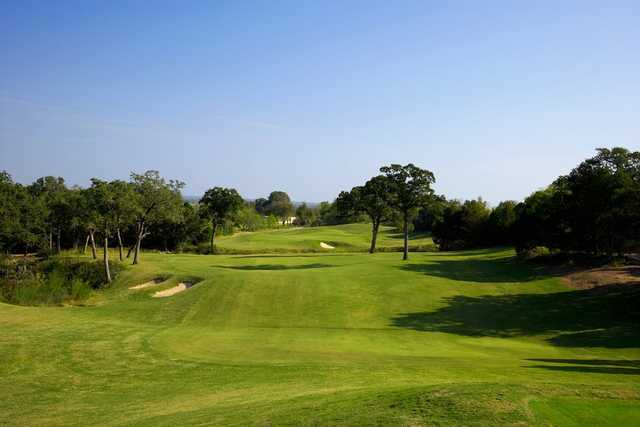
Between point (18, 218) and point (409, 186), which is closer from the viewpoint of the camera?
point (409, 186)

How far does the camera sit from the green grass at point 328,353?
36.0 feet

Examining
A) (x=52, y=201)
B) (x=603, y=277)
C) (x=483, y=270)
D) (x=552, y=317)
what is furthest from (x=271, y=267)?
(x=52, y=201)

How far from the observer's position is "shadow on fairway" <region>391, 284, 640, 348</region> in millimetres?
23453

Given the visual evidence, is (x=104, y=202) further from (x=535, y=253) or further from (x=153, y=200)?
(x=535, y=253)

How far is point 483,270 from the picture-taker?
137 ft

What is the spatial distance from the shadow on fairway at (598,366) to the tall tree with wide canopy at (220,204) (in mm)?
53851

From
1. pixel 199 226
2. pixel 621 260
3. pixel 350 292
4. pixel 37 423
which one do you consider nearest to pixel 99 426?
pixel 37 423

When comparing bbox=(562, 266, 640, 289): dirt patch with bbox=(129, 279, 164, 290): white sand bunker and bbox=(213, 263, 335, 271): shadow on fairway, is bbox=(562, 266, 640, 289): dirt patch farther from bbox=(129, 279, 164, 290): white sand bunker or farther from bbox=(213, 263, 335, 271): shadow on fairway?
bbox=(129, 279, 164, 290): white sand bunker

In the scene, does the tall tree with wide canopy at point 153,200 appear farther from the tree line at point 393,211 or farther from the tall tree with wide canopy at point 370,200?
the tall tree with wide canopy at point 370,200

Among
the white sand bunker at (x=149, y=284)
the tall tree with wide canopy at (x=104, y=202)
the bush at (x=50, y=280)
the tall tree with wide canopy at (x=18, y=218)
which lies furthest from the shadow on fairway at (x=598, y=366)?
the tall tree with wide canopy at (x=18, y=218)

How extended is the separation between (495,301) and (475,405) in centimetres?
2237

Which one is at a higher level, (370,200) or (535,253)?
(370,200)

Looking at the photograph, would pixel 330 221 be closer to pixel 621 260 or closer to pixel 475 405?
pixel 621 260

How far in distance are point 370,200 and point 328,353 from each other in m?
38.1
